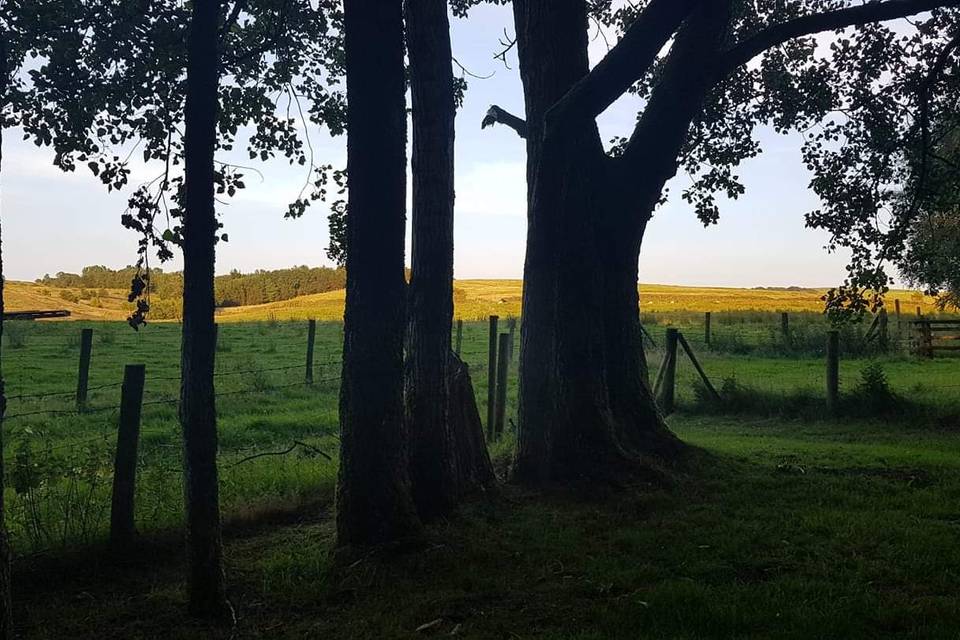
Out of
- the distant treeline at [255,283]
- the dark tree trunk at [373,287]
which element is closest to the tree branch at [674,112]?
the dark tree trunk at [373,287]

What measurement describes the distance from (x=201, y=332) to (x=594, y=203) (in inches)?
212

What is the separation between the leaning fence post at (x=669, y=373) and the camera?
14.7m

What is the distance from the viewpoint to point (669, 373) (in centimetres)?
1504

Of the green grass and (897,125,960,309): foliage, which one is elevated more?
(897,125,960,309): foliage

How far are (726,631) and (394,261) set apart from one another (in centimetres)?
344

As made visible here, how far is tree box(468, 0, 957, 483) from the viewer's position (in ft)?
25.7

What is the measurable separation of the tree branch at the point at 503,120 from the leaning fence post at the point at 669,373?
6.06m

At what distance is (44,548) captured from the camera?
5918mm

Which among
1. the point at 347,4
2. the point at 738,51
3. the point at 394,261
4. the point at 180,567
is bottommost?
the point at 180,567

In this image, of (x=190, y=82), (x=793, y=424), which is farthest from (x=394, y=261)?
(x=793, y=424)

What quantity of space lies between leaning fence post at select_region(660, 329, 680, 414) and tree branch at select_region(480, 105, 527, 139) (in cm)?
606

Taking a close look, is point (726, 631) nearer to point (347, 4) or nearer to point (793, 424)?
point (347, 4)

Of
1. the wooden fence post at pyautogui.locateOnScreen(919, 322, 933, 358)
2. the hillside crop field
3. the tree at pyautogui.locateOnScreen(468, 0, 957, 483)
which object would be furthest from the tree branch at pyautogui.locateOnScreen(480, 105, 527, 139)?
the wooden fence post at pyautogui.locateOnScreen(919, 322, 933, 358)

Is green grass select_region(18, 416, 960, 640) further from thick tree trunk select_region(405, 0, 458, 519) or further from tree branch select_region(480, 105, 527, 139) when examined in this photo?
tree branch select_region(480, 105, 527, 139)
